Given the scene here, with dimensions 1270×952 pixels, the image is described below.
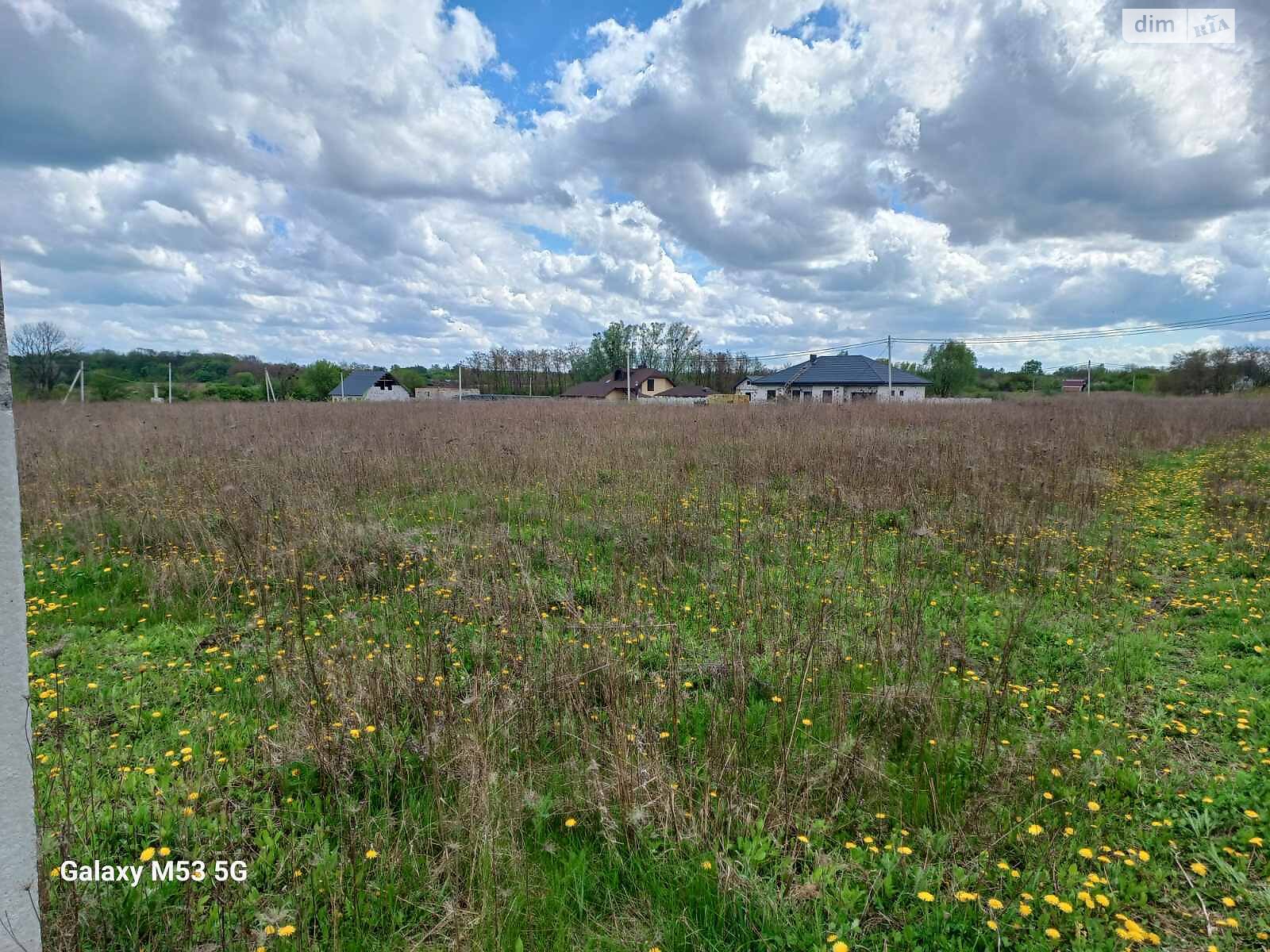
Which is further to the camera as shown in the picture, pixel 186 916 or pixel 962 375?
pixel 962 375

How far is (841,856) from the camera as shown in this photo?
2449mm

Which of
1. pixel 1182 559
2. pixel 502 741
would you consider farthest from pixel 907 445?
pixel 502 741

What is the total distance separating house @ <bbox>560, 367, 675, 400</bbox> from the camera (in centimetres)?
7262

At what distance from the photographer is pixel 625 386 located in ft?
242

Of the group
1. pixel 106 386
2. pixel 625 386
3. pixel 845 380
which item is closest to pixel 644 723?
pixel 106 386

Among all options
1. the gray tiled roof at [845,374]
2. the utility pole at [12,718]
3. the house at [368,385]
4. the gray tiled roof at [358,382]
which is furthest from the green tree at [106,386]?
the gray tiled roof at [845,374]

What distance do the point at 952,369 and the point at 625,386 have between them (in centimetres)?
3684

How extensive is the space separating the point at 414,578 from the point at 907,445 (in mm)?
9506

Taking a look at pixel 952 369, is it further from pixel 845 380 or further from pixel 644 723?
pixel 644 723

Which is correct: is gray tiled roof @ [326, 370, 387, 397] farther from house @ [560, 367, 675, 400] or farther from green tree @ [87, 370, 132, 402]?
green tree @ [87, 370, 132, 402]

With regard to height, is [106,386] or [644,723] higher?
[106,386]

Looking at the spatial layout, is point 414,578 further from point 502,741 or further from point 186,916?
point 186,916

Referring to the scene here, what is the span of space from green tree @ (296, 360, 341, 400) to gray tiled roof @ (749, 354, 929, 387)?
46.0 metres

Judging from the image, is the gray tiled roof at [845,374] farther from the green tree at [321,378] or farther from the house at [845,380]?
the green tree at [321,378]
